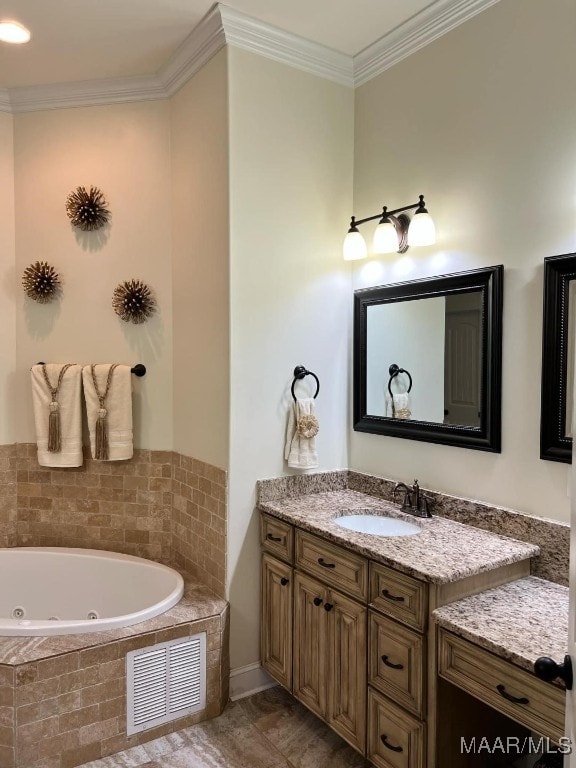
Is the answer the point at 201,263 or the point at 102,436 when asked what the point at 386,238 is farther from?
the point at 102,436

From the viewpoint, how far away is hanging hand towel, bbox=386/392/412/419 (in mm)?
2510

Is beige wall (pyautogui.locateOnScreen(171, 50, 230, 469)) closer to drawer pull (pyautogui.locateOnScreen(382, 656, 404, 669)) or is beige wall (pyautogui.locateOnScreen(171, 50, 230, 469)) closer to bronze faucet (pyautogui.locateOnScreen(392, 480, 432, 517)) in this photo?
bronze faucet (pyautogui.locateOnScreen(392, 480, 432, 517))

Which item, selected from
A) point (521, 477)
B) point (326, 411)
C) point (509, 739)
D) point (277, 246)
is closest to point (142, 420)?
point (326, 411)

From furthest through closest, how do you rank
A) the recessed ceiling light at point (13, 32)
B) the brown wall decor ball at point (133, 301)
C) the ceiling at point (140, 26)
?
the brown wall decor ball at point (133, 301) → the recessed ceiling light at point (13, 32) → the ceiling at point (140, 26)

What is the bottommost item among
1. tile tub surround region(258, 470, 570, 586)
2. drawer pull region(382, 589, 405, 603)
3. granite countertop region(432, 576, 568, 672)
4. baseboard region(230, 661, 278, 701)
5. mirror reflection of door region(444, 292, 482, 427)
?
baseboard region(230, 661, 278, 701)

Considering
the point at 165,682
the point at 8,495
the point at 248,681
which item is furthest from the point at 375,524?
the point at 8,495

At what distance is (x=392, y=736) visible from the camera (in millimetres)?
1833

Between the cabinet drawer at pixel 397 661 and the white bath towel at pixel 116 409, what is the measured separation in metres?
1.60

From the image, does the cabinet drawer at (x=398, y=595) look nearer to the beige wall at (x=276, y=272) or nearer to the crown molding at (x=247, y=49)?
the beige wall at (x=276, y=272)

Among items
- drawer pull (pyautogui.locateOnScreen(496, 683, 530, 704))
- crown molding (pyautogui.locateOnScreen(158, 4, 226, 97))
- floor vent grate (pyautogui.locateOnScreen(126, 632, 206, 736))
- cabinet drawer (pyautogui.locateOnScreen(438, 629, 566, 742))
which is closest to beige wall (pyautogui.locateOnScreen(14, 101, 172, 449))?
crown molding (pyautogui.locateOnScreen(158, 4, 226, 97))

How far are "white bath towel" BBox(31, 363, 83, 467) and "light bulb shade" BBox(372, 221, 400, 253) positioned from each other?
1.70m

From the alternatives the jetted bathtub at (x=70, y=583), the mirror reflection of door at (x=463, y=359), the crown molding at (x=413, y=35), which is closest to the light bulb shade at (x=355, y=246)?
the mirror reflection of door at (x=463, y=359)

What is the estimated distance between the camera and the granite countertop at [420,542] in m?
1.76

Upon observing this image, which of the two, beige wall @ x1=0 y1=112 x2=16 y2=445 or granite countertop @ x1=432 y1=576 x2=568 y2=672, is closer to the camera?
granite countertop @ x1=432 y1=576 x2=568 y2=672
